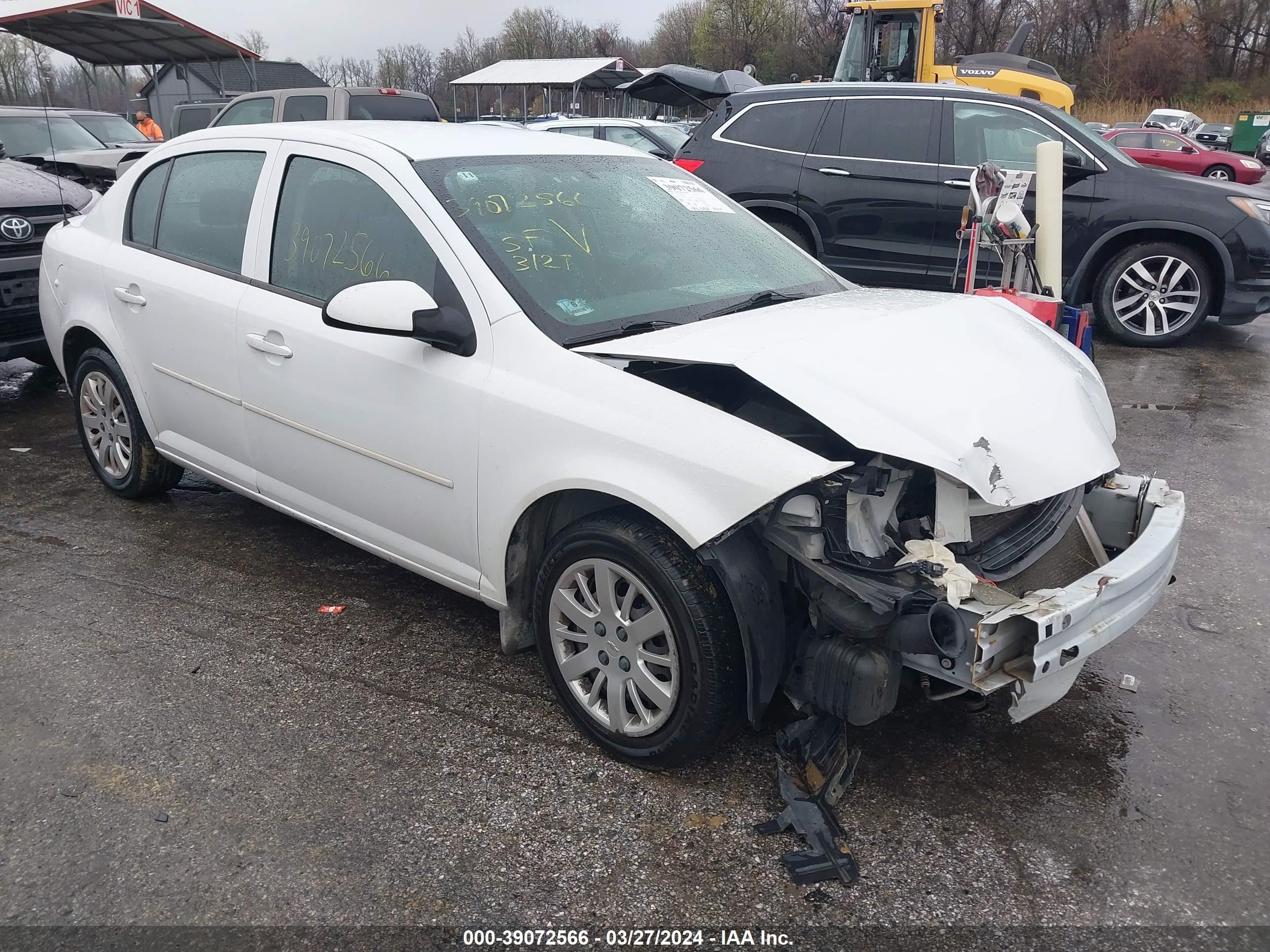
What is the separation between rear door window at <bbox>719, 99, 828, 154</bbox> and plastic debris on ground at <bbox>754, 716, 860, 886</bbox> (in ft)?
21.6

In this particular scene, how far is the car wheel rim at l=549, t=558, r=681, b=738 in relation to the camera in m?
2.69

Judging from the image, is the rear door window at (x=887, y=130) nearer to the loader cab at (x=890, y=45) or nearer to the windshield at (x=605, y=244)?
the loader cab at (x=890, y=45)

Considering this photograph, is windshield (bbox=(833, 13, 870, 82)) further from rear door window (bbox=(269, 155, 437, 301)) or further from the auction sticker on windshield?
rear door window (bbox=(269, 155, 437, 301))

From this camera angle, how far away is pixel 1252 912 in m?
2.28

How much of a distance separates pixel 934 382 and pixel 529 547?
1.28 metres

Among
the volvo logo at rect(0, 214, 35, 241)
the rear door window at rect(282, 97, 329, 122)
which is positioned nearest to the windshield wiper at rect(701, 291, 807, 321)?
the volvo logo at rect(0, 214, 35, 241)

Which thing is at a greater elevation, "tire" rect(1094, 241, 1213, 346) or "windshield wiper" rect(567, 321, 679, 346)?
"windshield wiper" rect(567, 321, 679, 346)

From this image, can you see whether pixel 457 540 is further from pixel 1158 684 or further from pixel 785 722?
pixel 1158 684

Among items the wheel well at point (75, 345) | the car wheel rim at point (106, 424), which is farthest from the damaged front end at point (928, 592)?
the wheel well at point (75, 345)

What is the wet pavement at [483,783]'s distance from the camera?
2.35 metres

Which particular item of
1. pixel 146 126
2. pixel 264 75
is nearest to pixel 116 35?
A: pixel 146 126

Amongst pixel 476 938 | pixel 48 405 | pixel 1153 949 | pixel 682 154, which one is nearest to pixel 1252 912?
pixel 1153 949

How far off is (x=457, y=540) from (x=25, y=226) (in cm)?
506

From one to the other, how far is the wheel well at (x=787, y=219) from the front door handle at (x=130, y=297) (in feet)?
17.7
